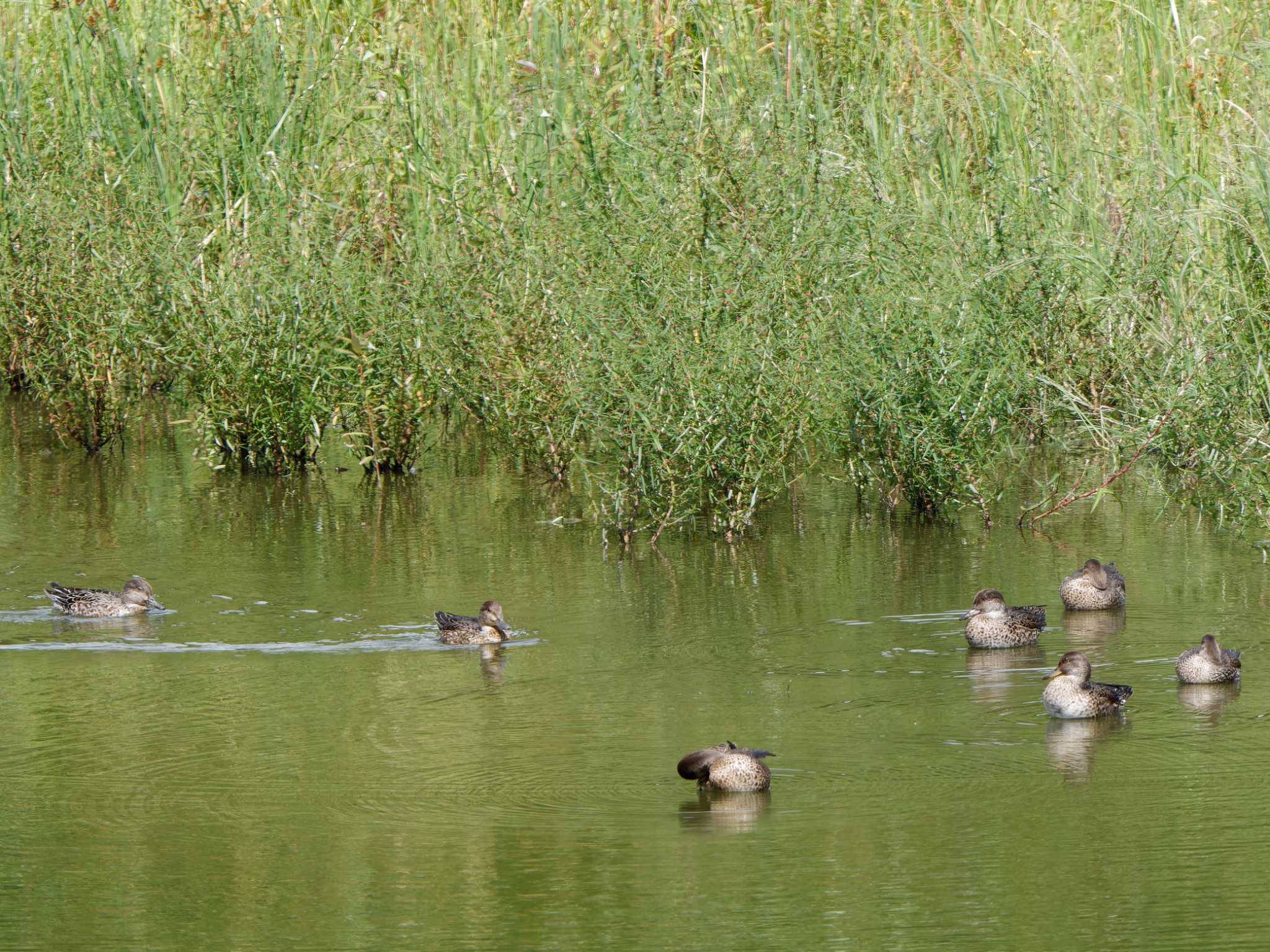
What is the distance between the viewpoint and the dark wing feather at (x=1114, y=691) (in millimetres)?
8586

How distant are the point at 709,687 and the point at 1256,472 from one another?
4087 mm

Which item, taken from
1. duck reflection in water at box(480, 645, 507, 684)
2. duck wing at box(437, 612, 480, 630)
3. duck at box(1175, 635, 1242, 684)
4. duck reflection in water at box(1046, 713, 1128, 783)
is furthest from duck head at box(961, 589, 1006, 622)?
duck wing at box(437, 612, 480, 630)

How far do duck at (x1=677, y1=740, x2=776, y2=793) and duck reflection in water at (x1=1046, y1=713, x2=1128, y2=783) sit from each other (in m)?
1.13

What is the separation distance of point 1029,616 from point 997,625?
0.71 ft

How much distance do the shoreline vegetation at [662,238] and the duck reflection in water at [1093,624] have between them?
5.22 ft

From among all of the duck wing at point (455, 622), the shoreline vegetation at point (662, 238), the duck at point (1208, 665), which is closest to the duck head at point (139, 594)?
the duck wing at point (455, 622)

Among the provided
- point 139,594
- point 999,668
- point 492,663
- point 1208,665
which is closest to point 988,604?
point 999,668

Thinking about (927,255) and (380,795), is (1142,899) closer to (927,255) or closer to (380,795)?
(380,795)

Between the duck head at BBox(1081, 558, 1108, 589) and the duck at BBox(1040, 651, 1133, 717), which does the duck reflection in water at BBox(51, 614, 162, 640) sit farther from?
the duck head at BBox(1081, 558, 1108, 589)

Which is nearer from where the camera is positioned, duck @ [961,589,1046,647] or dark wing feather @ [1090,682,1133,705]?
dark wing feather @ [1090,682,1133,705]

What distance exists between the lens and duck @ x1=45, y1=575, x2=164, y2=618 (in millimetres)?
10781

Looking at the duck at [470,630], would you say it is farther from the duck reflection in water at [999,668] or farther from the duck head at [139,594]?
the duck reflection in water at [999,668]

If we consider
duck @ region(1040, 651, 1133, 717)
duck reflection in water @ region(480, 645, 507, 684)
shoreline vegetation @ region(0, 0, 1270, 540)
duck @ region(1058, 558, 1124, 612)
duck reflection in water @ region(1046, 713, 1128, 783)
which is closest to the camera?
duck reflection in water @ region(1046, 713, 1128, 783)

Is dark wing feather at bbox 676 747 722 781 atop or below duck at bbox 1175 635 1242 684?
below
